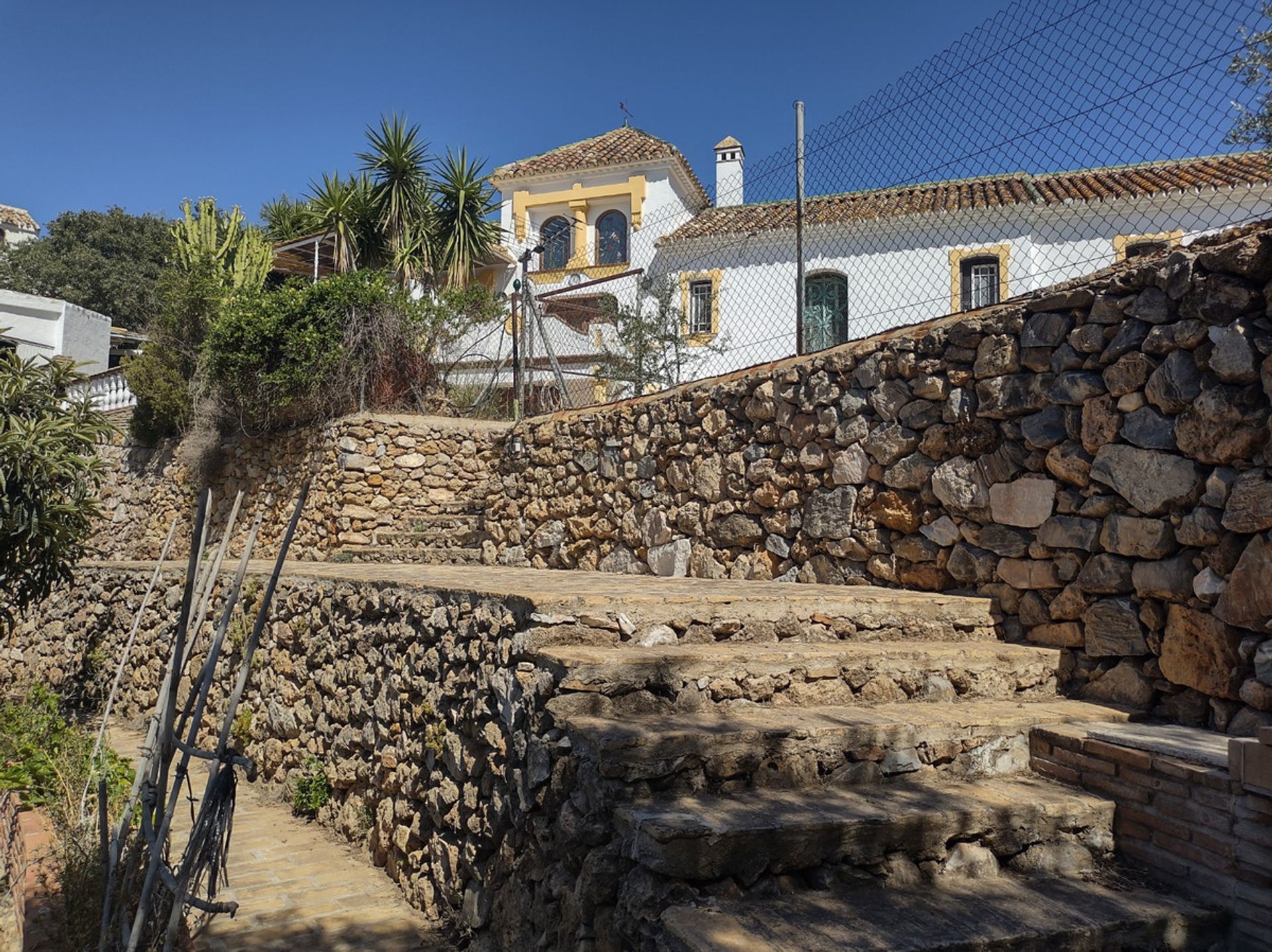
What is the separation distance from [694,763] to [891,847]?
0.63 meters

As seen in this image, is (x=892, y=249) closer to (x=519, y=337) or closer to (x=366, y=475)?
(x=519, y=337)

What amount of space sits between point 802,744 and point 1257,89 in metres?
4.54

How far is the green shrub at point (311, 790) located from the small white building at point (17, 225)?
4110 cm

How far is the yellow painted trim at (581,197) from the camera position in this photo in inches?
768

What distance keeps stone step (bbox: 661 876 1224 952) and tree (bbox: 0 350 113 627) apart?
586cm

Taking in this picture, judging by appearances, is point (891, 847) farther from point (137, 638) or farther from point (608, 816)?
point (137, 638)

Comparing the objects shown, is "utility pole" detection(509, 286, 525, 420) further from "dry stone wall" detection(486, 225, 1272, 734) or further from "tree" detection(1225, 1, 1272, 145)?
"tree" detection(1225, 1, 1272, 145)

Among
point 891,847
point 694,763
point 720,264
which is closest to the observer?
point 891,847

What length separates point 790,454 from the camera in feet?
18.3

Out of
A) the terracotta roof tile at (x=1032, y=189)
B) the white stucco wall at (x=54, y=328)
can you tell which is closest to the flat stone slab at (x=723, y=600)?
the terracotta roof tile at (x=1032, y=189)

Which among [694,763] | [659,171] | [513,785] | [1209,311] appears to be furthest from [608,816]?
[659,171]

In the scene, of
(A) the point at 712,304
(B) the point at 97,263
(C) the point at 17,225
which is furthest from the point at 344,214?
(C) the point at 17,225

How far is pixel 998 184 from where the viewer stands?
549cm

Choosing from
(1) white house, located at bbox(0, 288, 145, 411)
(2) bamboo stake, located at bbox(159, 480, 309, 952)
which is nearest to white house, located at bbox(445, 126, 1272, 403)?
(2) bamboo stake, located at bbox(159, 480, 309, 952)
